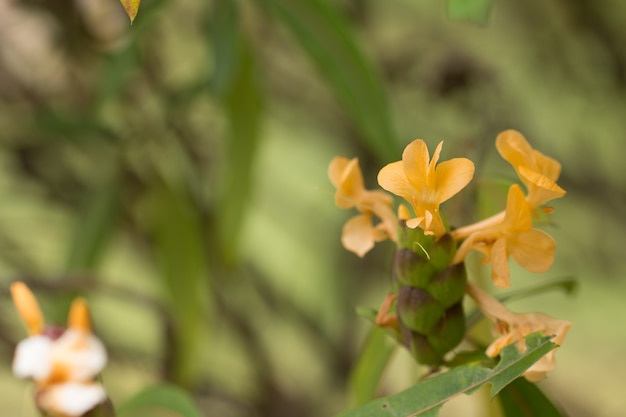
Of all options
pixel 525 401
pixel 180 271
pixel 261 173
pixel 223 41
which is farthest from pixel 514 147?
pixel 261 173

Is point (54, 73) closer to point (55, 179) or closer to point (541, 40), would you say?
point (55, 179)

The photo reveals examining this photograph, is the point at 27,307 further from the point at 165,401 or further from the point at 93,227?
the point at 93,227

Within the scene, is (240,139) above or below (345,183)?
above

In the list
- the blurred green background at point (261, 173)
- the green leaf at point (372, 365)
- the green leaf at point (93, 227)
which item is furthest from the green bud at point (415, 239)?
the green leaf at point (93, 227)

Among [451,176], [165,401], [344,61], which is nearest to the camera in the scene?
[451,176]

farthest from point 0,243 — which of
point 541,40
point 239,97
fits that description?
point 541,40

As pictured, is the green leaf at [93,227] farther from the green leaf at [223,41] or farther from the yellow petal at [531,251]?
the yellow petal at [531,251]
